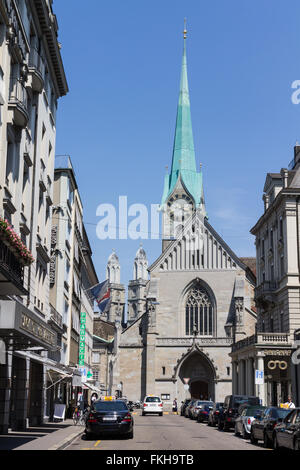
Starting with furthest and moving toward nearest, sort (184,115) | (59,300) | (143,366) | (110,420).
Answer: (184,115)
(143,366)
(59,300)
(110,420)

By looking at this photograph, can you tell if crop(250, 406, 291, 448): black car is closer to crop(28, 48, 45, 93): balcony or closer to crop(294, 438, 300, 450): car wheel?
crop(294, 438, 300, 450): car wheel

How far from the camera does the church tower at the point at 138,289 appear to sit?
13075 centimetres

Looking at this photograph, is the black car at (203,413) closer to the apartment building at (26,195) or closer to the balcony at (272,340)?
the balcony at (272,340)

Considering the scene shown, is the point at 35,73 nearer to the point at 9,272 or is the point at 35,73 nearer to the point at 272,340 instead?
the point at 9,272

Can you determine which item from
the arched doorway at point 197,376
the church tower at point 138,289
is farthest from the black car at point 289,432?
the church tower at point 138,289

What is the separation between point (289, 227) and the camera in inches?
1735

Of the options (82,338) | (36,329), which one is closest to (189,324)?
(82,338)

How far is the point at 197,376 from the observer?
6794cm

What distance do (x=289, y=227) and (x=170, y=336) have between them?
2726 centimetres

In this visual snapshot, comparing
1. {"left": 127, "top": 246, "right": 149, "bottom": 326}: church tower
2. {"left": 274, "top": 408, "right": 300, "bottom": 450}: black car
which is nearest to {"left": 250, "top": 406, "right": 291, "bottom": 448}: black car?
{"left": 274, "top": 408, "right": 300, "bottom": 450}: black car

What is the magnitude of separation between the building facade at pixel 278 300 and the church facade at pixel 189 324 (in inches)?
596

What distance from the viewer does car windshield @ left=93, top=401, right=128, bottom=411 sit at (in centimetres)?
2339
